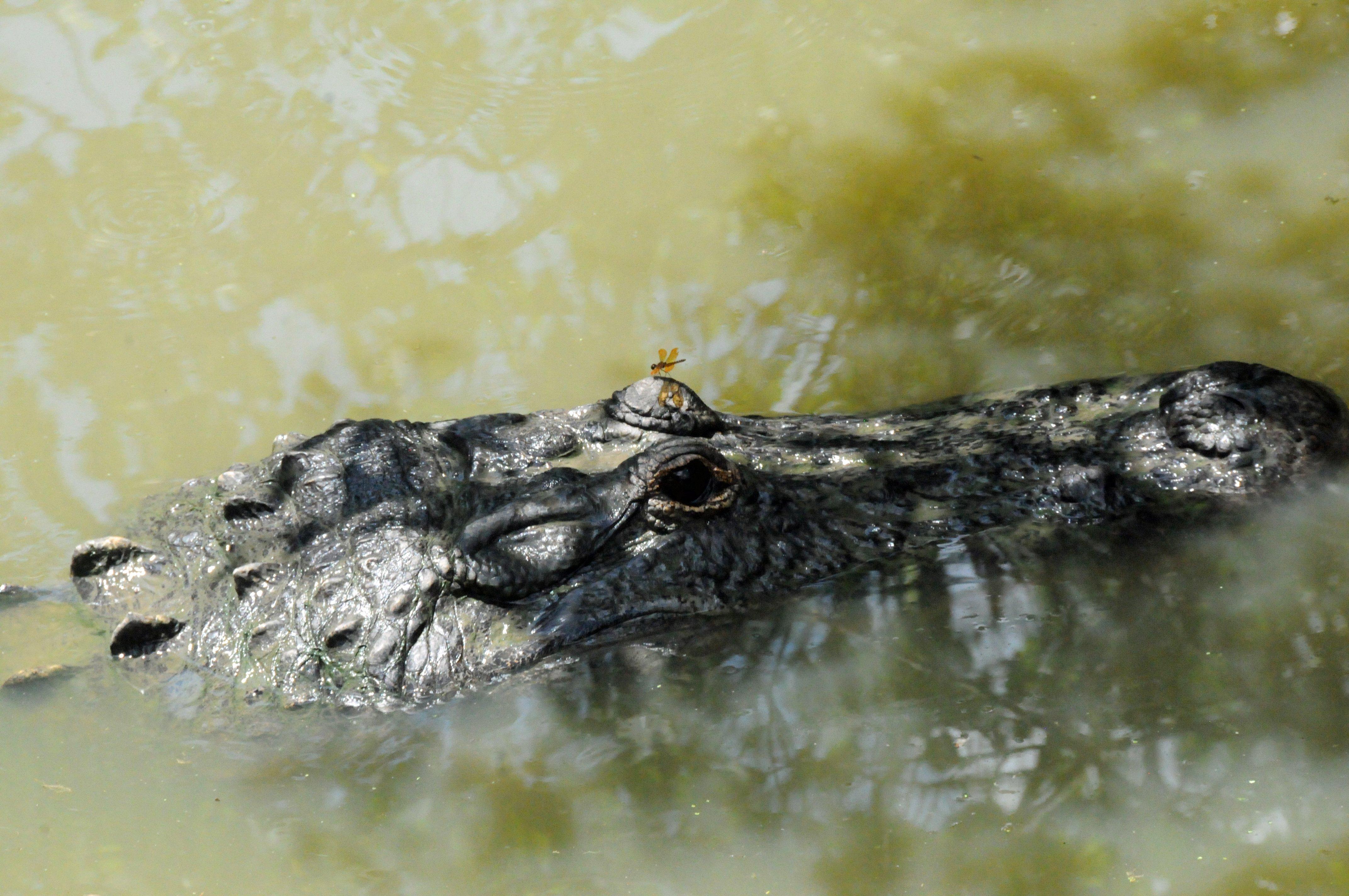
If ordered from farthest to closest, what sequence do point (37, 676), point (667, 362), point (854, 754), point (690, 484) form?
point (667, 362) → point (37, 676) → point (690, 484) → point (854, 754)

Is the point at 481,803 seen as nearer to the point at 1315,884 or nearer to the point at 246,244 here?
the point at 1315,884

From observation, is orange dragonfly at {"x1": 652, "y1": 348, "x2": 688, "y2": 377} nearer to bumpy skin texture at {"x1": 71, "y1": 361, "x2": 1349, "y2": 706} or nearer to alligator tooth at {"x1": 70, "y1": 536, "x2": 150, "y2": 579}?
bumpy skin texture at {"x1": 71, "y1": 361, "x2": 1349, "y2": 706}

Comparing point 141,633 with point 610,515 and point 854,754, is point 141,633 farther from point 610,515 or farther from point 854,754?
point 854,754

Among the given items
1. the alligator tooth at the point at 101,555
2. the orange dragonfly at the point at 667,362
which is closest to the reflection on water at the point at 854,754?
the alligator tooth at the point at 101,555

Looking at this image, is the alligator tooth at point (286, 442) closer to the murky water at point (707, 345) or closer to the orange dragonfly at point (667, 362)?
the murky water at point (707, 345)

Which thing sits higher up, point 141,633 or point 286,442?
point 286,442

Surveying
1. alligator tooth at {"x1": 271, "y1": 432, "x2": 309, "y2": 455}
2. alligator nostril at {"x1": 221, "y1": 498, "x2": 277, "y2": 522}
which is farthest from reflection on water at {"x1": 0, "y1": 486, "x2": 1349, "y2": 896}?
alligator tooth at {"x1": 271, "y1": 432, "x2": 309, "y2": 455}

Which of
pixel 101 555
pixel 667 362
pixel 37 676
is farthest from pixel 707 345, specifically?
pixel 37 676
